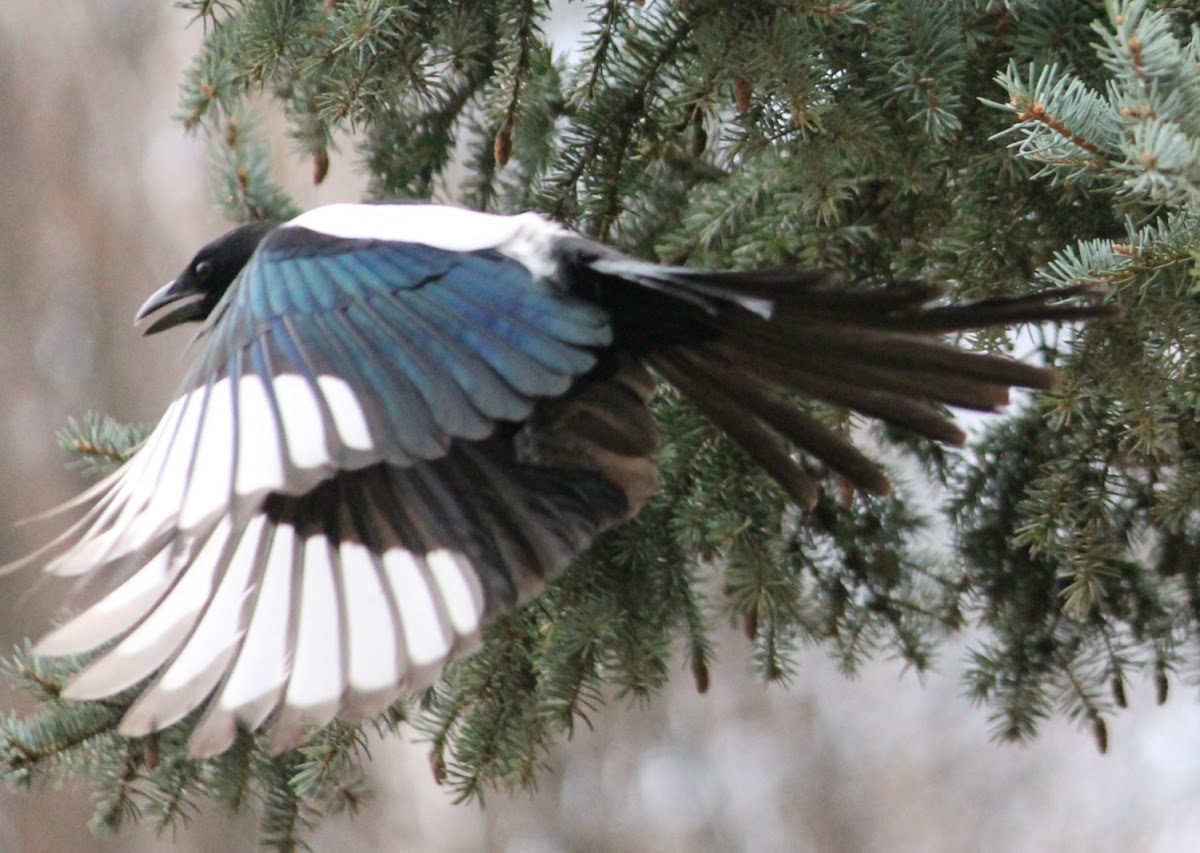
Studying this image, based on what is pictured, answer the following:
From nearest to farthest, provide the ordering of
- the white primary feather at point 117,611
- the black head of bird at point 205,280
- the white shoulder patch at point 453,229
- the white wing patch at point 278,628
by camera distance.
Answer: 1. the white primary feather at point 117,611
2. the white wing patch at point 278,628
3. the white shoulder patch at point 453,229
4. the black head of bird at point 205,280

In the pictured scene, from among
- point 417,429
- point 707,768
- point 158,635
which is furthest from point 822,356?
point 707,768

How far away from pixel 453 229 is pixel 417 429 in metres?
0.26

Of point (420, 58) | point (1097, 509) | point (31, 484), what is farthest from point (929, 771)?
point (420, 58)

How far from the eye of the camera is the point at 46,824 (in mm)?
3791

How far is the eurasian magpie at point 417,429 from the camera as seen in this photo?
3.10 ft

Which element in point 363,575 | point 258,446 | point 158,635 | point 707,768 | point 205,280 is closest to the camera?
point 258,446

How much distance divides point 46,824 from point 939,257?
3.44 metres

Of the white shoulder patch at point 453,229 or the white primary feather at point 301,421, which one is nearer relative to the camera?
the white primary feather at point 301,421

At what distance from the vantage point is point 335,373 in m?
1.01

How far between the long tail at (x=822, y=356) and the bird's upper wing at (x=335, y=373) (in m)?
0.10

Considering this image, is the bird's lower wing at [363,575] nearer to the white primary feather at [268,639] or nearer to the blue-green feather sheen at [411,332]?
the white primary feather at [268,639]

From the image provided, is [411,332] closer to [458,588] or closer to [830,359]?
[458,588]

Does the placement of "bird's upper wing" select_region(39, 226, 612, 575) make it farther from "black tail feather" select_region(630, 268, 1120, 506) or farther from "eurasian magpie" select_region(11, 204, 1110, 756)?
"black tail feather" select_region(630, 268, 1120, 506)

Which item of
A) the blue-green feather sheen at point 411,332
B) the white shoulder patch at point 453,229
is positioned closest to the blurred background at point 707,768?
the white shoulder patch at point 453,229
